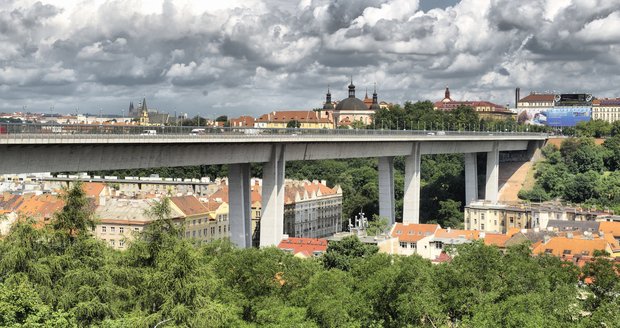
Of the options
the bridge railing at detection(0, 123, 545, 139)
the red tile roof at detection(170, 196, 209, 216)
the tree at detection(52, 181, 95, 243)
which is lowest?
the red tile roof at detection(170, 196, 209, 216)

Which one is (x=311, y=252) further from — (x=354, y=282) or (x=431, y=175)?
(x=431, y=175)

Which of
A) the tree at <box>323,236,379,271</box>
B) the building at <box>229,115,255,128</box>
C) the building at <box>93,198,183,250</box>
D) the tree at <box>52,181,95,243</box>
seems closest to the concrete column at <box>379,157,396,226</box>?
the building at <box>93,198,183,250</box>

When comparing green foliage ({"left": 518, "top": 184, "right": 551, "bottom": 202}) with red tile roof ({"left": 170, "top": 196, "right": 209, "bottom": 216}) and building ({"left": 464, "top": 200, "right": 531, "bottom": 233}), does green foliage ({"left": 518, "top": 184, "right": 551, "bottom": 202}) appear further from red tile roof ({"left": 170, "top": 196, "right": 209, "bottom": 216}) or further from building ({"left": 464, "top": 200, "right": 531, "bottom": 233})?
red tile roof ({"left": 170, "top": 196, "right": 209, "bottom": 216})

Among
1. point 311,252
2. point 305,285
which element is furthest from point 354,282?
point 311,252

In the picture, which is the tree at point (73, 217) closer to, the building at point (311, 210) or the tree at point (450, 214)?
the building at point (311, 210)

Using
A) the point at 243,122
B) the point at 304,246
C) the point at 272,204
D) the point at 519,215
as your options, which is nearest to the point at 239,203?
the point at 272,204

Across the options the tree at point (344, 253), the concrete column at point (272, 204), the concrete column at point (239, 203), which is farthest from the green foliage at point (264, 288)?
the concrete column at point (272, 204)

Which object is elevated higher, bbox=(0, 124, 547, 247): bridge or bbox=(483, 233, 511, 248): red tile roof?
bbox=(0, 124, 547, 247): bridge
